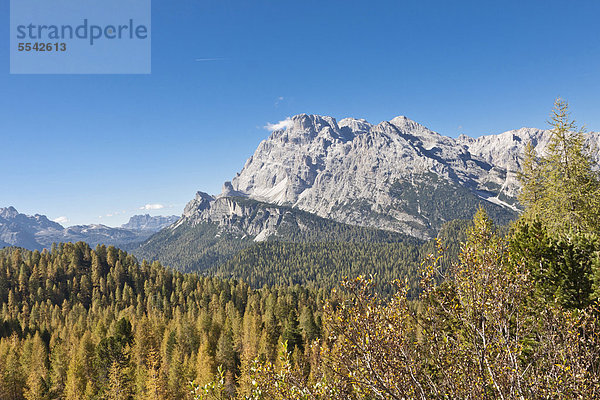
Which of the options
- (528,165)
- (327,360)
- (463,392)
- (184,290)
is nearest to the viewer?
(463,392)

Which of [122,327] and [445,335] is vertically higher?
[445,335]

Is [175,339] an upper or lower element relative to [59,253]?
lower

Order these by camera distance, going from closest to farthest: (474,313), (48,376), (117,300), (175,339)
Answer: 1. (474,313)
2. (48,376)
3. (175,339)
4. (117,300)

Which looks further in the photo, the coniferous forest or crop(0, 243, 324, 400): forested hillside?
crop(0, 243, 324, 400): forested hillside

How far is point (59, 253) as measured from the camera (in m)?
152

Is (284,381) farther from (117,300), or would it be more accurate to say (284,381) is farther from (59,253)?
(59,253)

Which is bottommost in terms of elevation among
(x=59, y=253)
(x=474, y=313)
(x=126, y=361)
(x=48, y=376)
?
(x=48, y=376)

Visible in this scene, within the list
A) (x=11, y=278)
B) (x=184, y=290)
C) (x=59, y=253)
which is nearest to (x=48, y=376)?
(x=184, y=290)

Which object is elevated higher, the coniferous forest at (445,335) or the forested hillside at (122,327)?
the coniferous forest at (445,335)

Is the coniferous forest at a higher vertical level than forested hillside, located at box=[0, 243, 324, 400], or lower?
higher

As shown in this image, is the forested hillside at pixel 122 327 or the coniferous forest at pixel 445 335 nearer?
the coniferous forest at pixel 445 335

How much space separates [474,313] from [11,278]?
182m

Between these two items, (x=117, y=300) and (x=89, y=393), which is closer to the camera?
(x=89, y=393)

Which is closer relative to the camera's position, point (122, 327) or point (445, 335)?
point (445, 335)
